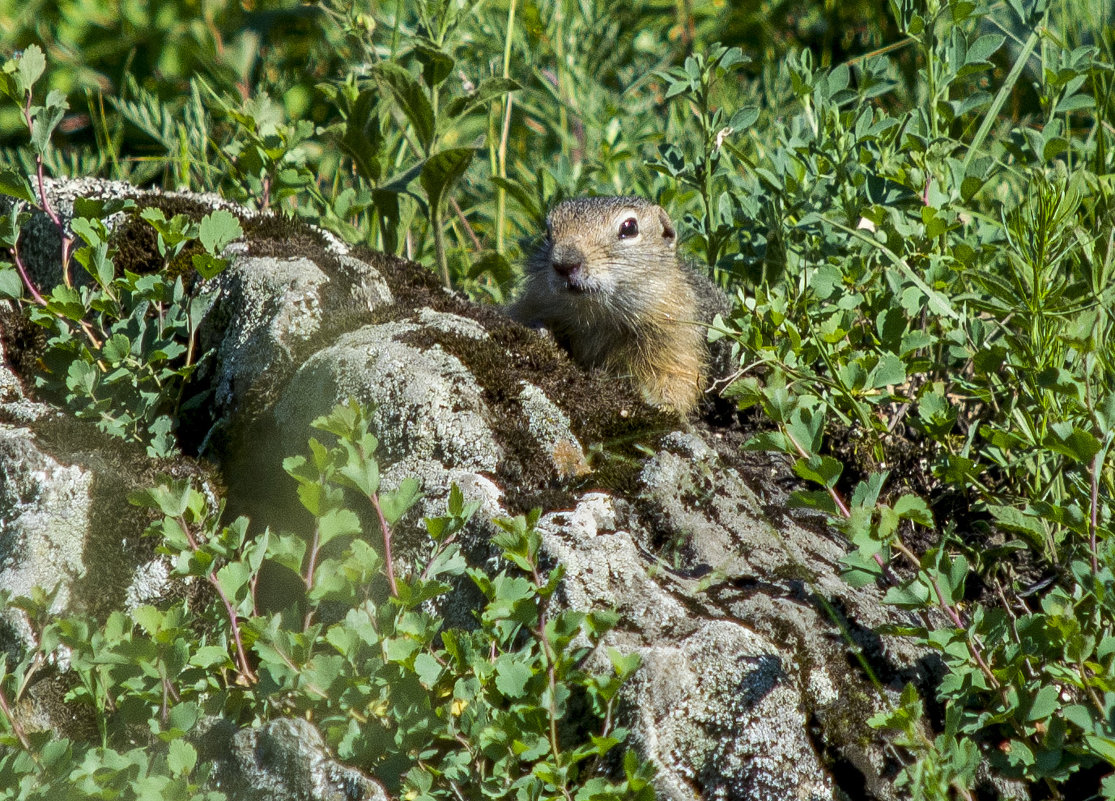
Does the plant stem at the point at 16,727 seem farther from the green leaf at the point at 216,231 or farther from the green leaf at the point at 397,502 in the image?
the green leaf at the point at 216,231

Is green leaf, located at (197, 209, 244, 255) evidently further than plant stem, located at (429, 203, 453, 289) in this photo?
No

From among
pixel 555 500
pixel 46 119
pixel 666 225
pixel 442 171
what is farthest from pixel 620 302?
pixel 46 119

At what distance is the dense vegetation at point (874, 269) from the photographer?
2.44 m

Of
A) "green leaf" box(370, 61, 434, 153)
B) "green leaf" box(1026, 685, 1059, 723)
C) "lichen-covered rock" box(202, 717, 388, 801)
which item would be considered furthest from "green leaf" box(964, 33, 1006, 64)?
"lichen-covered rock" box(202, 717, 388, 801)

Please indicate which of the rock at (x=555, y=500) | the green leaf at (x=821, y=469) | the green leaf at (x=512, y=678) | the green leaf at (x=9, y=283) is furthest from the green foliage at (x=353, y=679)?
the green leaf at (x=9, y=283)

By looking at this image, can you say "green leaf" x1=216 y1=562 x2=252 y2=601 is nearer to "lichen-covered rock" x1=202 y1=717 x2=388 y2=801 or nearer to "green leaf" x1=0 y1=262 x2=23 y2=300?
"lichen-covered rock" x1=202 y1=717 x2=388 y2=801

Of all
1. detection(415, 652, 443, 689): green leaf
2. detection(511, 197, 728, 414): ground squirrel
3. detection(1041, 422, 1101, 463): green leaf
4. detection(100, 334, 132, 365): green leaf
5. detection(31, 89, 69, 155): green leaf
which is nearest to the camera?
detection(415, 652, 443, 689): green leaf

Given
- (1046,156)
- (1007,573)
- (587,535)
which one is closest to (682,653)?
(587,535)

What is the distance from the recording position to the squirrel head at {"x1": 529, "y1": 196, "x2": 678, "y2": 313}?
4.59 metres

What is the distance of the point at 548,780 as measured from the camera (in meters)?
2.19

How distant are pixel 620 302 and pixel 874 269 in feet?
4.21

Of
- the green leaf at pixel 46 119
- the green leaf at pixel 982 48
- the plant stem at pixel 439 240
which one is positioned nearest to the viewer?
Answer: the green leaf at pixel 46 119

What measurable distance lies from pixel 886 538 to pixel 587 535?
2.57 ft

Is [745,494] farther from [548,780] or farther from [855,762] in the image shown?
[548,780]
